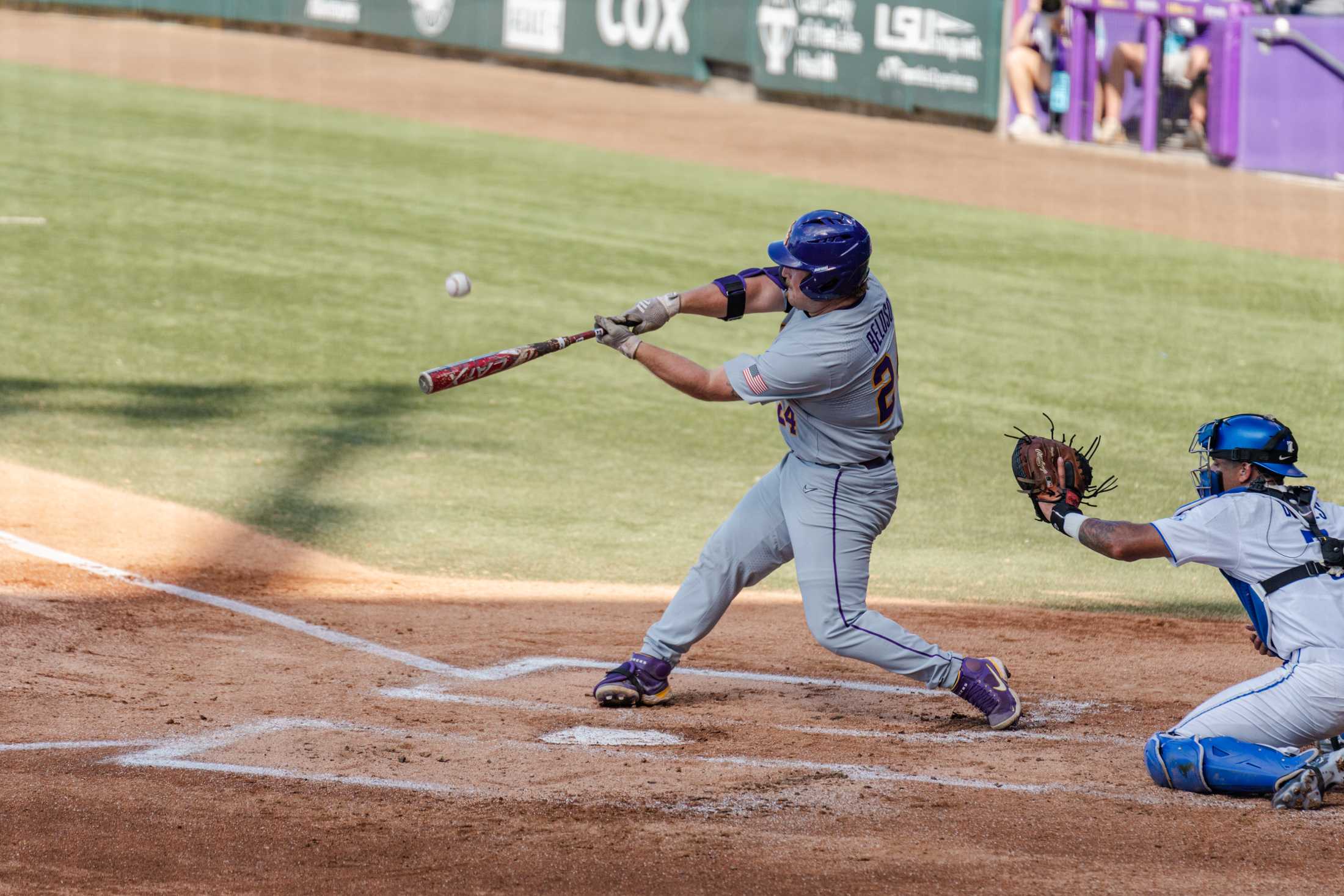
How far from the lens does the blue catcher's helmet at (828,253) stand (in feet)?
16.6

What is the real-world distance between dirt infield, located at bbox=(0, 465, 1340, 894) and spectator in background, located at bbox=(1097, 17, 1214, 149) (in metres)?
12.9

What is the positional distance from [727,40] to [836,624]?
20131mm

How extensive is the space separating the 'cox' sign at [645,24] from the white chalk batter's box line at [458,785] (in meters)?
20.4

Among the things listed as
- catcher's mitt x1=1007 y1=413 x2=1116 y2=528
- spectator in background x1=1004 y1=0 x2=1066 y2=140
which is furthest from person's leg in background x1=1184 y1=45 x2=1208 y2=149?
catcher's mitt x1=1007 y1=413 x2=1116 y2=528

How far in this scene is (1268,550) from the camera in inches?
183

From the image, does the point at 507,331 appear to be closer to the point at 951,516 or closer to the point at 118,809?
the point at 951,516

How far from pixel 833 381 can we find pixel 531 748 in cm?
141

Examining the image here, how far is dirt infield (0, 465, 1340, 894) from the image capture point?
4164 millimetres

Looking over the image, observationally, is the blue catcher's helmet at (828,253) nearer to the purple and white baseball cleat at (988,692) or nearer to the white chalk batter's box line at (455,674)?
the purple and white baseball cleat at (988,692)

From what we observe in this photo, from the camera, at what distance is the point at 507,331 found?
1155cm

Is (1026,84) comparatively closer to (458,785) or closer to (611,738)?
(611,738)

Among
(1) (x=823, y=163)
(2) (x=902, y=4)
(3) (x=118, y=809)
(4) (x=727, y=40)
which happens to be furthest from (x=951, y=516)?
(4) (x=727, y=40)

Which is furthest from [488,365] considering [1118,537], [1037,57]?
[1037,57]

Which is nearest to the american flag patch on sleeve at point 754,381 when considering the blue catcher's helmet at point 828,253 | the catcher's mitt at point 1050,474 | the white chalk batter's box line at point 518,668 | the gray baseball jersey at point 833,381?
the gray baseball jersey at point 833,381
